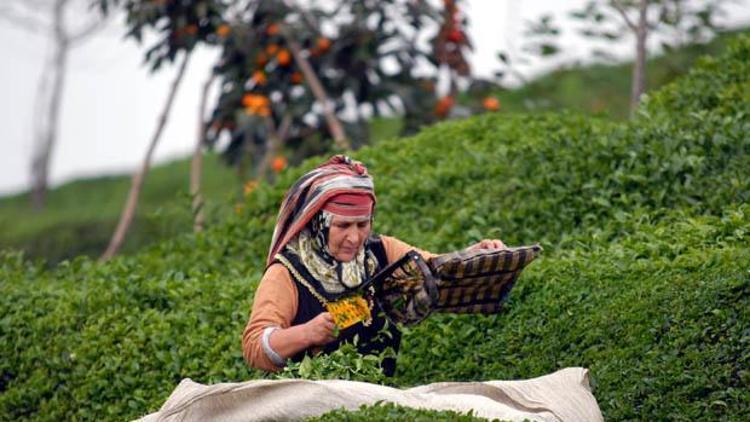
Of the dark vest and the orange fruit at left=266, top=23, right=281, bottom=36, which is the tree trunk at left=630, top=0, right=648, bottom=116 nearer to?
the orange fruit at left=266, top=23, right=281, bottom=36

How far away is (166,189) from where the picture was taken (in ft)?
64.8

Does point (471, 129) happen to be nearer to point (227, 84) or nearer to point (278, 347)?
point (227, 84)

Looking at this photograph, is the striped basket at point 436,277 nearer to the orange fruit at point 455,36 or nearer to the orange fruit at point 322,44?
the orange fruit at point 322,44

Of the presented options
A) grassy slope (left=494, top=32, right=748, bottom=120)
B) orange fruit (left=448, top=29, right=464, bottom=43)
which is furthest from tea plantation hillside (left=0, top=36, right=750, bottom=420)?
grassy slope (left=494, top=32, right=748, bottom=120)

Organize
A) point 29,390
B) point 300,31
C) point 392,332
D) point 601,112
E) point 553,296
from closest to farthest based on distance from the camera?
point 392,332 → point 553,296 → point 29,390 → point 601,112 → point 300,31

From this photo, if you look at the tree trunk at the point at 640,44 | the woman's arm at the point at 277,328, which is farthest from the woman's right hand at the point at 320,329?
the tree trunk at the point at 640,44

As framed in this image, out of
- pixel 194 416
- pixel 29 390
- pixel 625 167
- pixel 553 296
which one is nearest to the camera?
pixel 194 416

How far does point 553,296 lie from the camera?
767 centimetres

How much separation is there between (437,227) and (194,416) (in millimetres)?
3407

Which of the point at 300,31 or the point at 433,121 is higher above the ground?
the point at 300,31

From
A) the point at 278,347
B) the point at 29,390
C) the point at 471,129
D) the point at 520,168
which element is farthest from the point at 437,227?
the point at 278,347

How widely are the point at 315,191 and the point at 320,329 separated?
556 mm

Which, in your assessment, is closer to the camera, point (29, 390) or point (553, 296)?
point (553, 296)

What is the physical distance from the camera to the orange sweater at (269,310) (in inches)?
257
